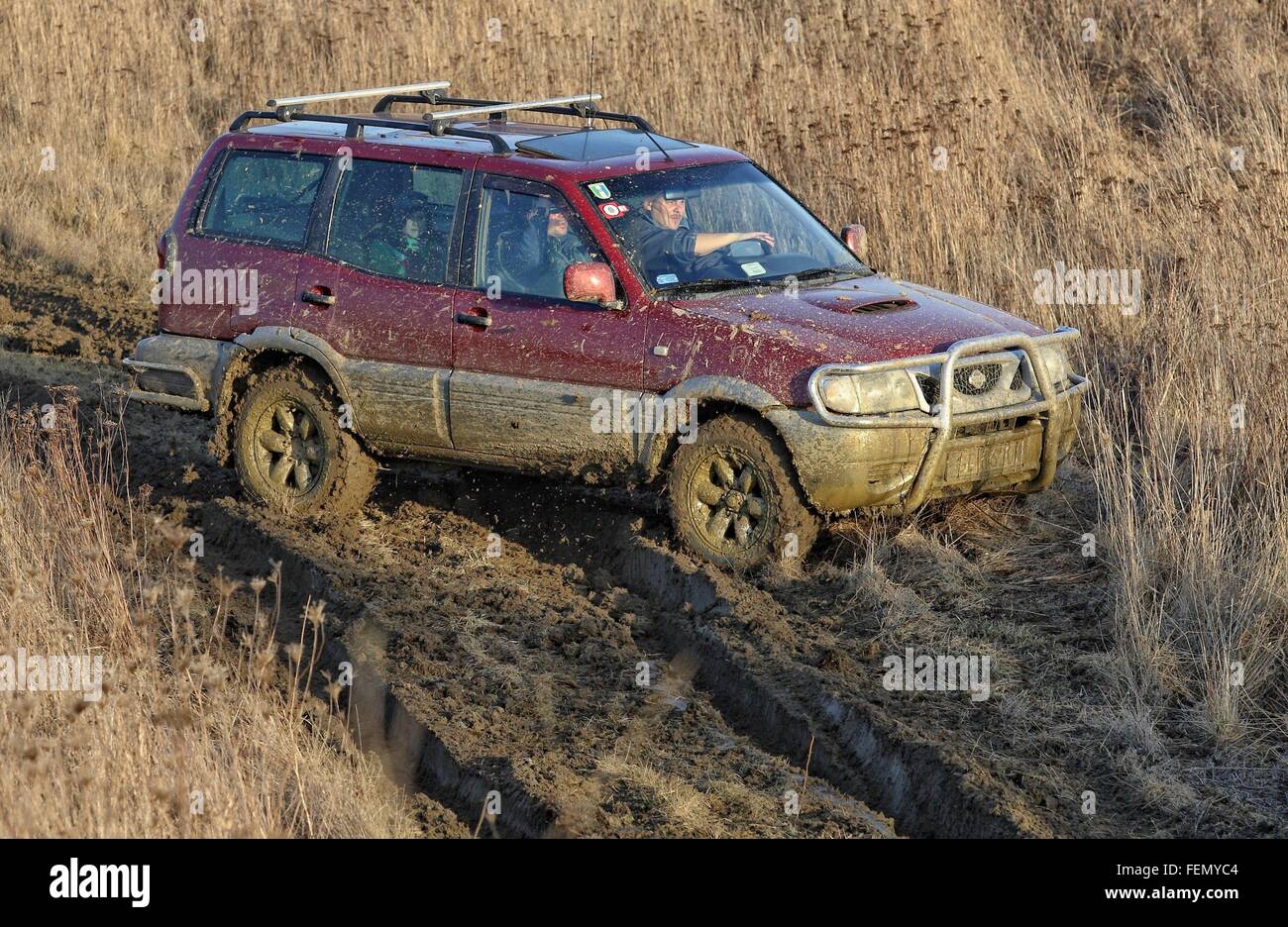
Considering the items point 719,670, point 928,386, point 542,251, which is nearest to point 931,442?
point 928,386

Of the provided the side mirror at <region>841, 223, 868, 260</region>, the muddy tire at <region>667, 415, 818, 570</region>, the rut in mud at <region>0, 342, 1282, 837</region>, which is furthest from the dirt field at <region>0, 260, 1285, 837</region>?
the side mirror at <region>841, 223, 868, 260</region>

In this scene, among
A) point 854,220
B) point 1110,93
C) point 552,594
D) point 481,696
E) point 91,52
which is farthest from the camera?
point 91,52

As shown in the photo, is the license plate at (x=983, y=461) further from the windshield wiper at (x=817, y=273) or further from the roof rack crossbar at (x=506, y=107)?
the roof rack crossbar at (x=506, y=107)

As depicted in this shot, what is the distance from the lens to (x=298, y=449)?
9461 mm

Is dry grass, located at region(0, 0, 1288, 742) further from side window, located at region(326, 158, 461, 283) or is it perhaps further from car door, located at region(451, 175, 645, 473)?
side window, located at region(326, 158, 461, 283)

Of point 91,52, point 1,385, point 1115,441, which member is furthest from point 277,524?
point 91,52

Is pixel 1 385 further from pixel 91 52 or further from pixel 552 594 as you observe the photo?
pixel 91 52

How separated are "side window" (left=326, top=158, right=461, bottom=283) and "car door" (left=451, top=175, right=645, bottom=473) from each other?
7.4 inches

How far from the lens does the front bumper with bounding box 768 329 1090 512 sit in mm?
7770

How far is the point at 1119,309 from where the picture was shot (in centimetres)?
1080

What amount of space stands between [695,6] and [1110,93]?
154 inches

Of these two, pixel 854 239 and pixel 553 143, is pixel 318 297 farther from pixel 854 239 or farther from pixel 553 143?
pixel 854 239

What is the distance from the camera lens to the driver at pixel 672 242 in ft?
27.5

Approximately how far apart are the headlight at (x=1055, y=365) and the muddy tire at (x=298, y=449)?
137 inches
